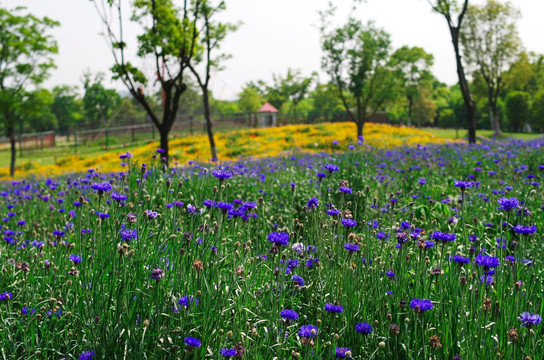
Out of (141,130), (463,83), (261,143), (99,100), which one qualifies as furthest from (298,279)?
(99,100)

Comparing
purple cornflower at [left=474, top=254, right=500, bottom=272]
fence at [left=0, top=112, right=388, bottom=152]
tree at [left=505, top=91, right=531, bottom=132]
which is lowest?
purple cornflower at [left=474, top=254, right=500, bottom=272]

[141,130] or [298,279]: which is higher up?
[141,130]

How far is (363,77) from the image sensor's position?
19500 millimetres

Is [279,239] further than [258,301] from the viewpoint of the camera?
No

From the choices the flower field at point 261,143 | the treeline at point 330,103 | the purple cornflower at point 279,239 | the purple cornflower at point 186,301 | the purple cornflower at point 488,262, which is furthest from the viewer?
the treeline at point 330,103

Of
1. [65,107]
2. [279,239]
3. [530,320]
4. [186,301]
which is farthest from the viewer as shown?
[65,107]

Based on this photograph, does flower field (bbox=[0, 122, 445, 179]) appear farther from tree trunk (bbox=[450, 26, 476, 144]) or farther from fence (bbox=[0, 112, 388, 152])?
fence (bbox=[0, 112, 388, 152])

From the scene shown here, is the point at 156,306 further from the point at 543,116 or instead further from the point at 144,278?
the point at 543,116

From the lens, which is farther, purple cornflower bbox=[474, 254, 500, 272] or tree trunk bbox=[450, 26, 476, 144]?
tree trunk bbox=[450, 26, 476, 144]

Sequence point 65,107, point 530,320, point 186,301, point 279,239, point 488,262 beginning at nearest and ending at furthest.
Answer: point 530,320 → point 186,301 → point 488,262 → point 279,239 → point 65,107

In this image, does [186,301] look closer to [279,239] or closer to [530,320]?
[279,239]

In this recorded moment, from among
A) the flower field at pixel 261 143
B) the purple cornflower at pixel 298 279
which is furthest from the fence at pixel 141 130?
the purple cornflower at pixel 298 279

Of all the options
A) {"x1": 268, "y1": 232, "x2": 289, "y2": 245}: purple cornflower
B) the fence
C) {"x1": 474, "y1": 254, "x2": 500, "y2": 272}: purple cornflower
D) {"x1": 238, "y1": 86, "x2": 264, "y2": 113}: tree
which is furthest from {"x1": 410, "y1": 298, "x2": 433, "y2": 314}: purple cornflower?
{"x1": 238, "y1": 86, "x2": 264, "y2": 113}: tree

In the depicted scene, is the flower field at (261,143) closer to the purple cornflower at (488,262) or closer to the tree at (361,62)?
the tree at (361,62)
